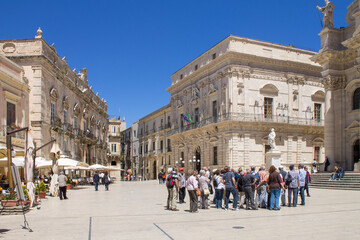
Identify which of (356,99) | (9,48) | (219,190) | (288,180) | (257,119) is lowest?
(219,190)

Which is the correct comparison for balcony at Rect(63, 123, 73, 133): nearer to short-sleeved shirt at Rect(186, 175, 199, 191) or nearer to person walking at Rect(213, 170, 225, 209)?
person walking at Rect(213, 170, 225, 209)

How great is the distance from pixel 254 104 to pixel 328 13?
10.8 m

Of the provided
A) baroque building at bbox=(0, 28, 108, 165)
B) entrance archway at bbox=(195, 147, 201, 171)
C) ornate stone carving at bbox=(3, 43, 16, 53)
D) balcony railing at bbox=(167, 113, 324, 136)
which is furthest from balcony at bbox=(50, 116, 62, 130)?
entrance archway at bbox=(195, 147, 201, 171)

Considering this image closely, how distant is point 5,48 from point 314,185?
2300 cm

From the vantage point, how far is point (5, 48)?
90.8ft

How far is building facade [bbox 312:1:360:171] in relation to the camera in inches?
1043

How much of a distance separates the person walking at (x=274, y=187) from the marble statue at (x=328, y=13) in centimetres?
1939

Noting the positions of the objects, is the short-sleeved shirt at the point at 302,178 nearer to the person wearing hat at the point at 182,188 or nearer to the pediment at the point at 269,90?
the person wearing hat at the point at 182,188

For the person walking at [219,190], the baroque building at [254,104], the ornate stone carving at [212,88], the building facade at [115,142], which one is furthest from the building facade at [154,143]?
the person walking at [219,190]

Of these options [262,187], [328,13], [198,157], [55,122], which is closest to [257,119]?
[198,157]

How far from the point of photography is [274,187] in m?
12.1

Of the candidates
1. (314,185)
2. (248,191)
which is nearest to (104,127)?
(314,185)

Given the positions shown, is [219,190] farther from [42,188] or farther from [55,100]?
[55,100]

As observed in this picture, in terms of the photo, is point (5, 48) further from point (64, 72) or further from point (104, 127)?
point (104, 127)
